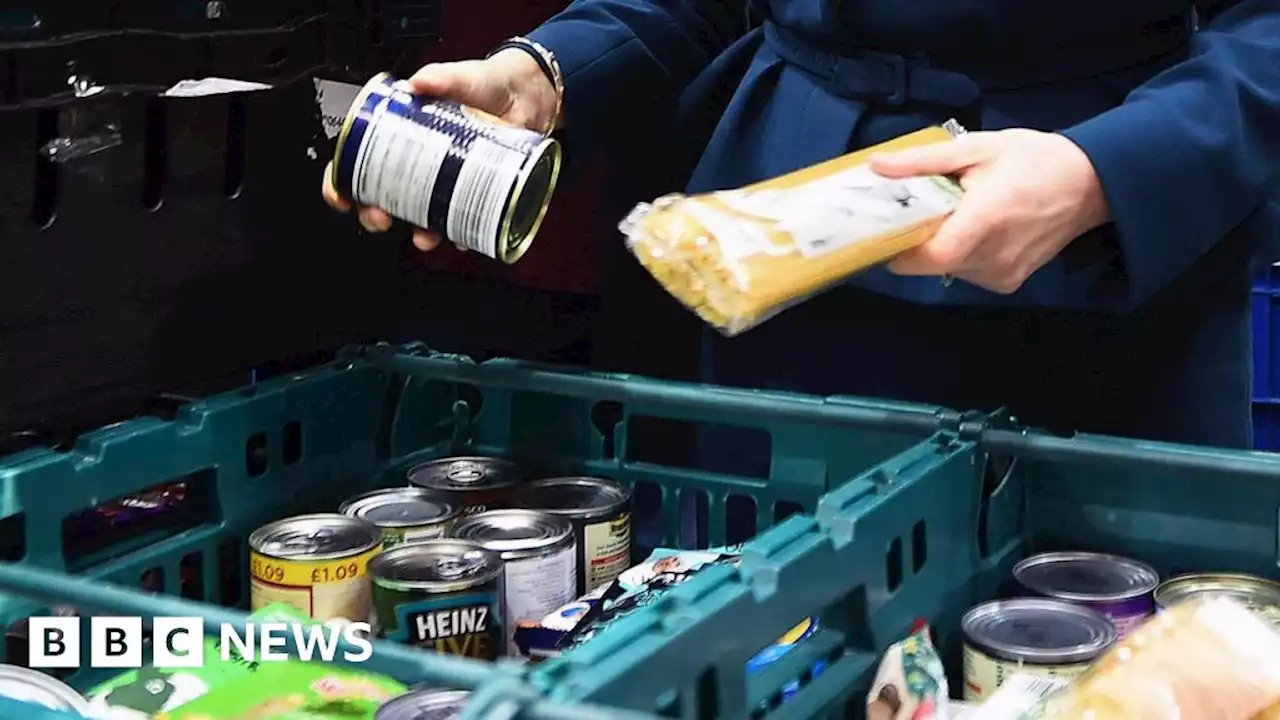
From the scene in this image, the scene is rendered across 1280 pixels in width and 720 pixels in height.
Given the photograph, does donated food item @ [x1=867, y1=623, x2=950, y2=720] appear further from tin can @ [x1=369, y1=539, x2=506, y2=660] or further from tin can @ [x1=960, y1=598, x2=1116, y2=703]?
tin can @ [x1=369, y1=539, x2=506, y2=660]

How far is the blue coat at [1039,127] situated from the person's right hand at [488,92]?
0.03 m

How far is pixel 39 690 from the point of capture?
0.81 meters

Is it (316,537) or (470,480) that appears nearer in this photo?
(316,537)

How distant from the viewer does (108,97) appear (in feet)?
3.45

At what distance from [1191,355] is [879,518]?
1.21ft

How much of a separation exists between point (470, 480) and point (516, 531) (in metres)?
0.13

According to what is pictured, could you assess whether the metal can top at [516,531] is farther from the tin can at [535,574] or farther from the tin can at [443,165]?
the tin can at [443,165]

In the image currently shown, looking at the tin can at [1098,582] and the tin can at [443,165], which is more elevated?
the tin can at [443,165]

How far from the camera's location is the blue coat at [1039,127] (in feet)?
3.28

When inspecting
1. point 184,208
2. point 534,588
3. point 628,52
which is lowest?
point 534,588

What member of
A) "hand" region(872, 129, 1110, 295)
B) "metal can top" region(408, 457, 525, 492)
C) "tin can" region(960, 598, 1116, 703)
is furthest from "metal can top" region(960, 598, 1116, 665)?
"metal can top" region(408, 457, 525, 492)

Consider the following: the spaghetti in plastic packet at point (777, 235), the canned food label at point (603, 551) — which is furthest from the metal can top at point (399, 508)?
the spaghetti in plastic packet at point (777, 235)

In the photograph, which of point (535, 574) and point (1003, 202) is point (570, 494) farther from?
point (1003, 202)

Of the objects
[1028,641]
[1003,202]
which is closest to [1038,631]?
[1028,641]
